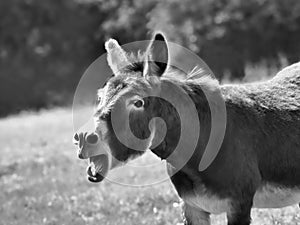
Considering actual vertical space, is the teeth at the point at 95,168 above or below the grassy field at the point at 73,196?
below

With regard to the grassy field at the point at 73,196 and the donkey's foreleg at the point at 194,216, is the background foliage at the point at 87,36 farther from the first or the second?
the donkey's foreleg at the point at 194,216

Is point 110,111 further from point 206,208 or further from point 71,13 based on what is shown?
point 71,13

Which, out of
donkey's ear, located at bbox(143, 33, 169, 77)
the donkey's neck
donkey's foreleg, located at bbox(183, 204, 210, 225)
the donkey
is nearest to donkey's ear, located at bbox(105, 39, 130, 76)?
the donkey

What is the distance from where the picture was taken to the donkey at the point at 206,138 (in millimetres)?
Answer: 5137

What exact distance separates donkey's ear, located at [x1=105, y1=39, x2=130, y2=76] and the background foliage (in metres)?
19.5

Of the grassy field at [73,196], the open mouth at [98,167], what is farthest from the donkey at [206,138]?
the grassy field at [73,196]

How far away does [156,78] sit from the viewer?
5.30 m

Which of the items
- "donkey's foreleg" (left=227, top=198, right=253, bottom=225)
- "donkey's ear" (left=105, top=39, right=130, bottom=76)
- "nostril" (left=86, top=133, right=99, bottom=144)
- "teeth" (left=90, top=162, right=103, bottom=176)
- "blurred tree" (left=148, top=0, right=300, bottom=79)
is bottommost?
"donkey's foreleg" (left=227, top=198, right=253, bottom=225)

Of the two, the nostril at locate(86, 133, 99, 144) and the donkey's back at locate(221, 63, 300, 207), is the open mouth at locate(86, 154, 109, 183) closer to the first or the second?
the nostril at locate(86, 133, 99, 144)

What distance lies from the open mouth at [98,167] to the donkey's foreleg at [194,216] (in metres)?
0.97

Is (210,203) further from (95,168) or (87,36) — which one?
(87,36)

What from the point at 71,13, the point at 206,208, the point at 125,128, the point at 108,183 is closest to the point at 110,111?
the point at 125,128

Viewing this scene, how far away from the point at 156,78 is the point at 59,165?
687cm

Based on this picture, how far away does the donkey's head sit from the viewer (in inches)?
196
